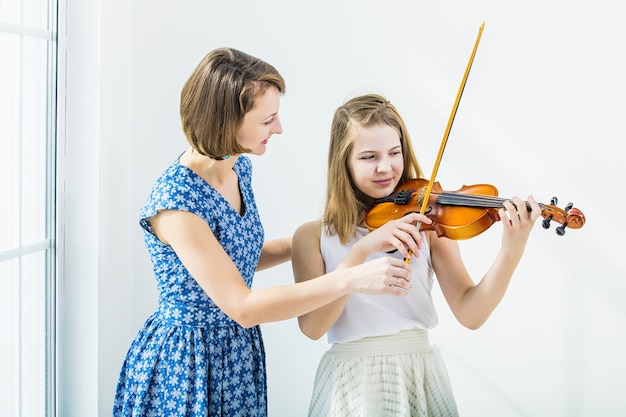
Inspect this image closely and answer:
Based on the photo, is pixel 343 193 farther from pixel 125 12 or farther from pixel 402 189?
pixel 125 12

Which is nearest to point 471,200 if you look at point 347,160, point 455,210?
point 455,210

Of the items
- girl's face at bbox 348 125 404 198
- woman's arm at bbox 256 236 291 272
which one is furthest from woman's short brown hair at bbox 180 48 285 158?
woman's arm at bbox 256 236 291 272

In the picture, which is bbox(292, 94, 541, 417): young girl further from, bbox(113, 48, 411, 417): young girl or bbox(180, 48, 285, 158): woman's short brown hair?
→ bbox(180, 48, 285, 158): woman's short brown hair

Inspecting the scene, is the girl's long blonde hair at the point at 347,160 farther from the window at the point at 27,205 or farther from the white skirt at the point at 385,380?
the window at the point at 27,205

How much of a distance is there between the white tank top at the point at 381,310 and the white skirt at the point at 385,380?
0.02 m

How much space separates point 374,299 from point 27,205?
86 cm

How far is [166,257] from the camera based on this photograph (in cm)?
152

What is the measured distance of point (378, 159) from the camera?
162 cm

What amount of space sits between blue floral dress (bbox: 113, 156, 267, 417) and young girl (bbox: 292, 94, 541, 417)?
6.3 inches

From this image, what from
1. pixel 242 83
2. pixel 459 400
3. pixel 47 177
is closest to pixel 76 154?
pixel 47 177

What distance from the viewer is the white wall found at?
2402 mm

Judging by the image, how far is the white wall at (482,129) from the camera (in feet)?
7.88

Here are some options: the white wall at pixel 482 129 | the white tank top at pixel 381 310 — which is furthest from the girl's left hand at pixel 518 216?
the white wall at pixel 482 129

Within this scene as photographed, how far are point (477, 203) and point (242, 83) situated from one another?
0.50m
